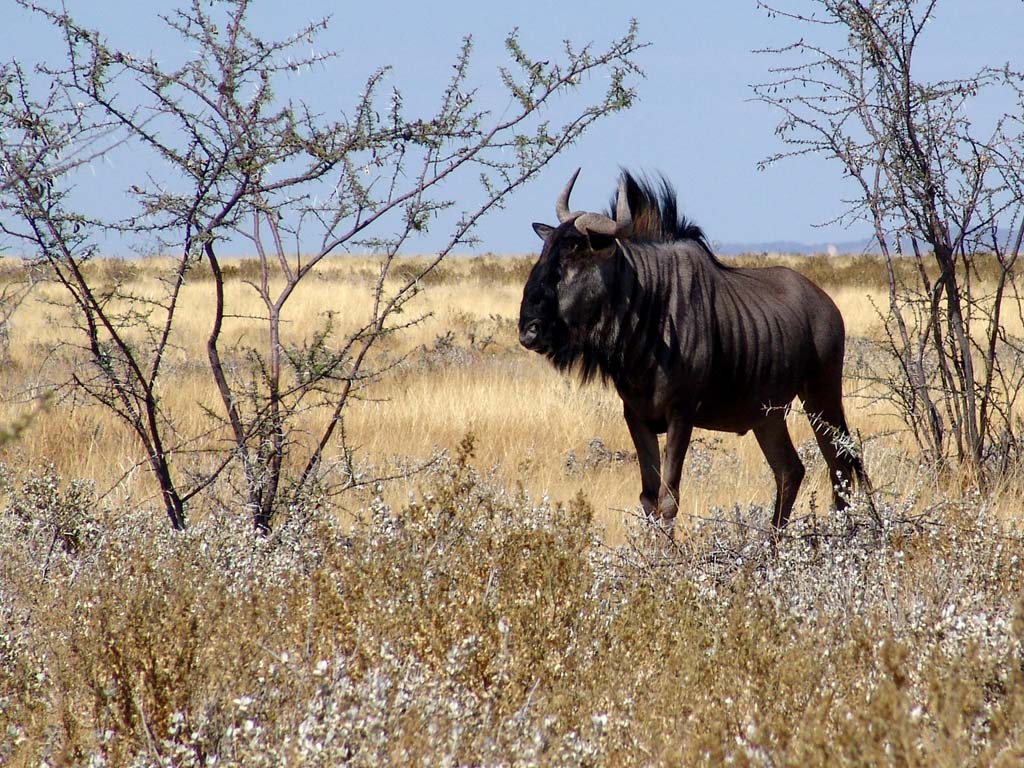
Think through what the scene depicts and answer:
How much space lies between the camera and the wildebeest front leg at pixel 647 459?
241 inches

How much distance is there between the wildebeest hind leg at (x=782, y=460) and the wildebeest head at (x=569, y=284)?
1409 mm

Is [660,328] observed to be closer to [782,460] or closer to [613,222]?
[613,222]

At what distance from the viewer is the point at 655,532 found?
5305mm

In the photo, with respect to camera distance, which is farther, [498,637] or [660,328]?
[660,328]

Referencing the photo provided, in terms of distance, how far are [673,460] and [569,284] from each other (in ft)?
3.36

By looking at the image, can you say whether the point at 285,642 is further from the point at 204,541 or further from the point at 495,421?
the point at 495,421

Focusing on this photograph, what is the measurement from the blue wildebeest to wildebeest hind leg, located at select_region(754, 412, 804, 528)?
15 centimetres

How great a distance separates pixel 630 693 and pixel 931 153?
4.91 metres

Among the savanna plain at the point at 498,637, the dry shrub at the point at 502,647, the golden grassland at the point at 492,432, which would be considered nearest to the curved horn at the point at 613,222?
the golden grassland at the point at 492,432

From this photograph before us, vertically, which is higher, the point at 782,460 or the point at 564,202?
the point at 564,202

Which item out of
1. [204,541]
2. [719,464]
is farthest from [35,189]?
[719,464]

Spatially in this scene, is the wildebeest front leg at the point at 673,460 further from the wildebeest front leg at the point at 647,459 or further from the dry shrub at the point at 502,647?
the dry shrub at the point at 502,647

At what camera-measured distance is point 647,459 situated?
20.1ft

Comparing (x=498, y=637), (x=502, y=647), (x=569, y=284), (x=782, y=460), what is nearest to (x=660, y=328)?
(x=569, y=284)
